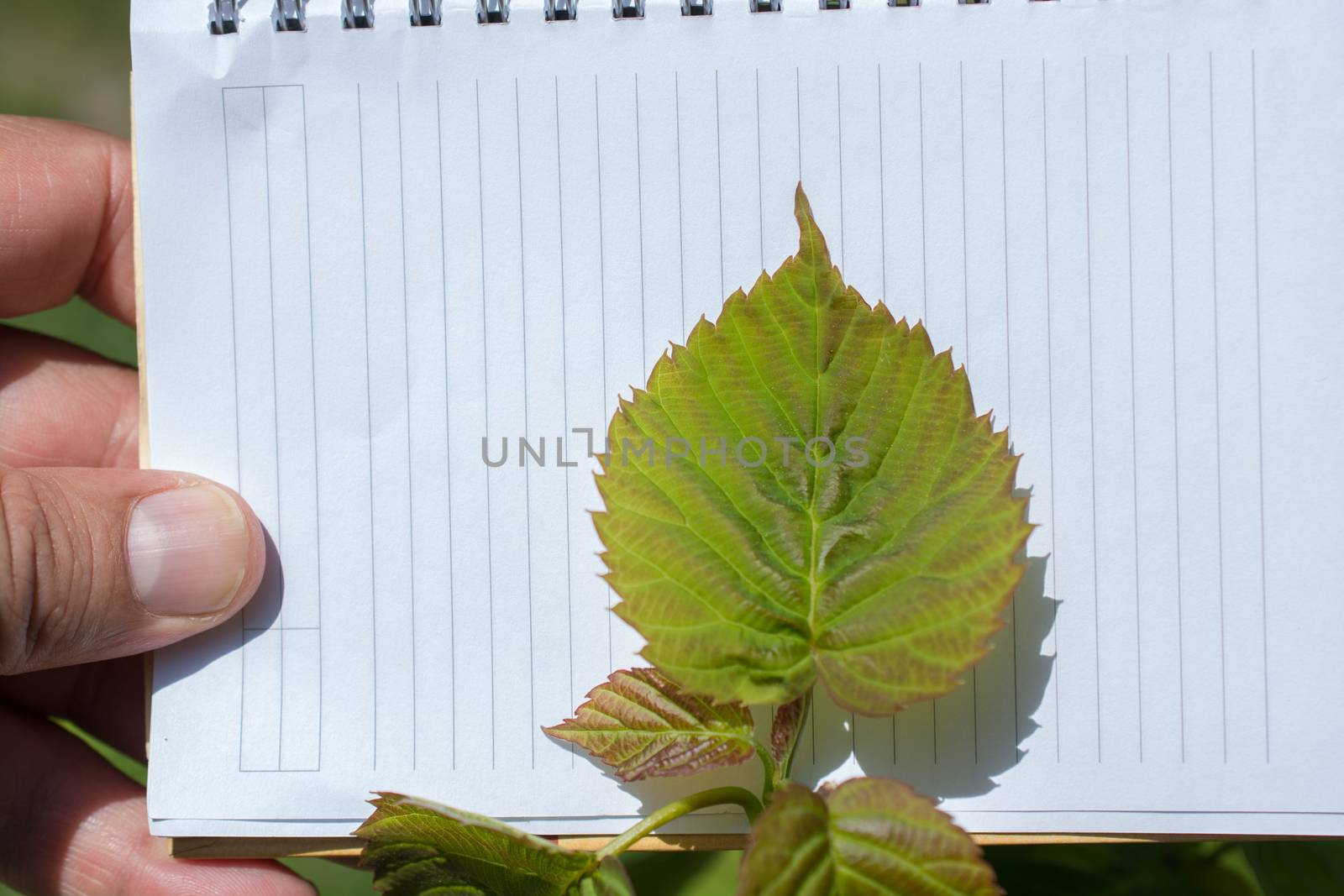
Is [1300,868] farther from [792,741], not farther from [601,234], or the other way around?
[601,234]

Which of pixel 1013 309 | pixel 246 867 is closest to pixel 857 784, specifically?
pixel 1013 309

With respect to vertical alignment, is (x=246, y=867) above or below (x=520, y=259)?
below

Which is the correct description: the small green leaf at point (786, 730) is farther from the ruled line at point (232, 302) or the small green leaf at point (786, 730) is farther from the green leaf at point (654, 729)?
the ruled line at point (232, 302)

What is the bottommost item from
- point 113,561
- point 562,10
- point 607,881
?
point 607,881

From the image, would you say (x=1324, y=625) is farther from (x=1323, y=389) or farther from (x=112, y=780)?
(x=112, y=780)

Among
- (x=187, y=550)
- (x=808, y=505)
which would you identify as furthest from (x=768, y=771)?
(x=187, y=550)

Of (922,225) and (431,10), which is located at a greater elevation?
(431,10)

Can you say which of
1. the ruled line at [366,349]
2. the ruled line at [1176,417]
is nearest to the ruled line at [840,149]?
the ruled line at [1176,417]
